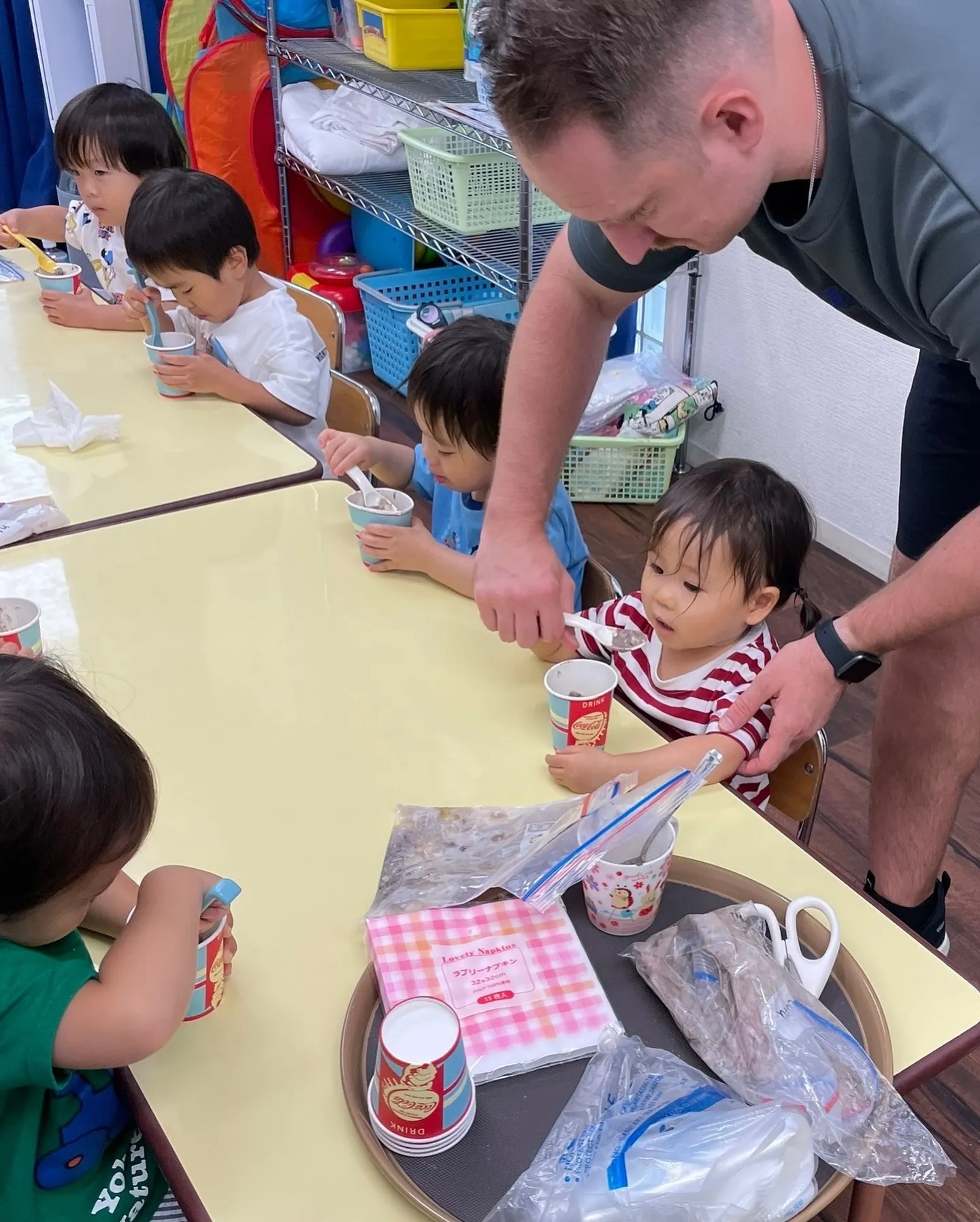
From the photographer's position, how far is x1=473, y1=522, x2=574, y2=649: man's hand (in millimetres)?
1293

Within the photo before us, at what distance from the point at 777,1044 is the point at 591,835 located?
0.21 m

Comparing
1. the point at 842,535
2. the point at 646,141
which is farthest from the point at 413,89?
the point at 646,141

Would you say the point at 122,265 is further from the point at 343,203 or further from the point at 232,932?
the point at 232,932

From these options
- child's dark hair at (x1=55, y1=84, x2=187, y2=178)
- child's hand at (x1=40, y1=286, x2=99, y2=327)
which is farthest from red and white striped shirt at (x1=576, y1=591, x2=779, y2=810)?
child's dark hair at (x1=55, y1=84, x2=187, y2=178)

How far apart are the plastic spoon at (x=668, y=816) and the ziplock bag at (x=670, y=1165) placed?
0.21m

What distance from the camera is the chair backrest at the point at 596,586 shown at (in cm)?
159

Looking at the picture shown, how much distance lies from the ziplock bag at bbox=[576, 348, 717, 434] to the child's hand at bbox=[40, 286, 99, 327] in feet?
4.67

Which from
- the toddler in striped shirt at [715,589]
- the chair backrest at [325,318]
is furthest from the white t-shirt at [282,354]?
the toddler in striped shirt at [715,589]

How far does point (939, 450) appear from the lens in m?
1.52

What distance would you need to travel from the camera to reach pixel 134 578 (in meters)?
1.53

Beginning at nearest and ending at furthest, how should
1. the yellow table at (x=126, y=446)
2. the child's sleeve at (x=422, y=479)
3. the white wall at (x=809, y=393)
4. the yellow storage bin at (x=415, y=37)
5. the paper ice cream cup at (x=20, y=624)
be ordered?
1. the paper ice cream cup at (x=20, y=624)
2. the yellow table at (x=126, y=446)
3. the child's sleeve at (x=422, y=479)
4. the white wall at (x=809, y=393)
5. the yellow storage bin at (x=415, y=37)

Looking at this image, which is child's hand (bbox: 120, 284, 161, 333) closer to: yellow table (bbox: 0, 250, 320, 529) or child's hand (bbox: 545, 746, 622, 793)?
yellow table (bbox: 0, 250, 320, 529)

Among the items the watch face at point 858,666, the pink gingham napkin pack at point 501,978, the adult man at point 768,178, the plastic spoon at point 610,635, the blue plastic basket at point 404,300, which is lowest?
the blue plastic basket at point 404,300

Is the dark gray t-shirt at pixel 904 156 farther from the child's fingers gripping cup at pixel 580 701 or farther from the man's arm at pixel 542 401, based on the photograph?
the child's fingers gripping cup at pixel 580 701
